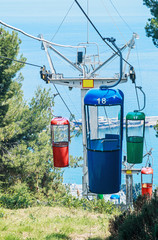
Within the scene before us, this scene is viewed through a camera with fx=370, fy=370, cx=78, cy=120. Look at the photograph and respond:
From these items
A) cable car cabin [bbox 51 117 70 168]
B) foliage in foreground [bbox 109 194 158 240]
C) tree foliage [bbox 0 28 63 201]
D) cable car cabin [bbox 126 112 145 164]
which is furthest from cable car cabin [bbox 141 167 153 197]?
tree foliage [bbox 0 28 63 201]

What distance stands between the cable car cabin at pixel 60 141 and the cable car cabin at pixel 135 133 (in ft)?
4.70

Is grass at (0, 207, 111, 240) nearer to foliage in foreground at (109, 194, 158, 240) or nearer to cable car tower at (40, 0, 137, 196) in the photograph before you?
foliage in foreground at (109, 194, 158, 240)

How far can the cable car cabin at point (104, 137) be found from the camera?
5605mm

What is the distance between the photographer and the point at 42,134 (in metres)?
20.5

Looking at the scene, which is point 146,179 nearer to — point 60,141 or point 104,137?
point 60,141

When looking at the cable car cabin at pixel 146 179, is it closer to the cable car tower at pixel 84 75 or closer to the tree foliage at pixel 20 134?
the cable car tower at pixel 84 75

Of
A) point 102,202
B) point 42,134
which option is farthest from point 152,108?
point 102,202

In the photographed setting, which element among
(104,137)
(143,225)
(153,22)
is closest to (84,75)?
(153,22)

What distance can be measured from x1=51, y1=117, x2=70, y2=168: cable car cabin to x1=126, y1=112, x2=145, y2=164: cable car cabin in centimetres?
143

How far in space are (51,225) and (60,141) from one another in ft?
8.64

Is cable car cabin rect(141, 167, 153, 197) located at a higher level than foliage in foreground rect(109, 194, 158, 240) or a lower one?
lower

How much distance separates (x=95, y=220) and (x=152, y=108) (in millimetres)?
87201

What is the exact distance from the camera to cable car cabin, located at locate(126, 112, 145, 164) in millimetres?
7875

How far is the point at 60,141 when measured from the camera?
8555mm
